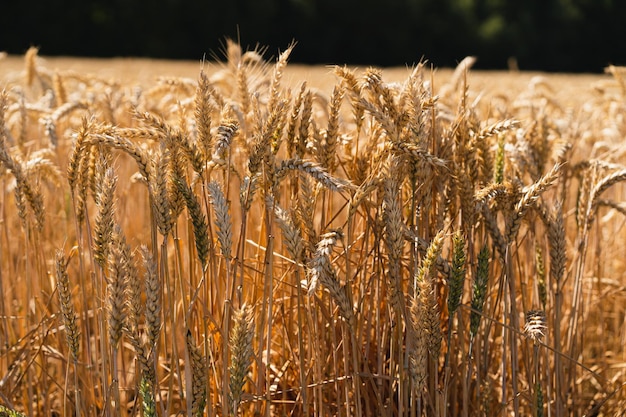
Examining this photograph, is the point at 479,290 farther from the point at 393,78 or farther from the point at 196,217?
the point at 393,78

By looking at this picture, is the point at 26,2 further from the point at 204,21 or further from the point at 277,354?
the point at 277,354

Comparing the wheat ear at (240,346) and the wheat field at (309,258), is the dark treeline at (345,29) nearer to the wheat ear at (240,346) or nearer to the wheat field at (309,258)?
the wheat field at (309,258)

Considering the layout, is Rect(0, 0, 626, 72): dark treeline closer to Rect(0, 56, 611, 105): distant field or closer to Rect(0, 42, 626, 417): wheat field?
Rect(0, 56, 611, 105): distant field

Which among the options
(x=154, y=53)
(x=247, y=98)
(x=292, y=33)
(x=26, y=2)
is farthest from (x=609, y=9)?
(x=247, y=98)

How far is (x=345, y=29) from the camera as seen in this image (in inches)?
1273

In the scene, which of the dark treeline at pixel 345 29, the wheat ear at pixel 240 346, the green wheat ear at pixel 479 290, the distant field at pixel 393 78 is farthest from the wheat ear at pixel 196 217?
the dark treeline at pixel 345 29

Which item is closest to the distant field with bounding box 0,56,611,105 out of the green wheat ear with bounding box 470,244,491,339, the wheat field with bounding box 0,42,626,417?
the wheat field with bounding box 0,42,626,417

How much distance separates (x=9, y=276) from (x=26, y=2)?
27715mm

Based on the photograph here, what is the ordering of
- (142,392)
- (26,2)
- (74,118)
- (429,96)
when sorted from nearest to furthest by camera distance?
(142,392)
(429,96)
(74,118)
(26,2)

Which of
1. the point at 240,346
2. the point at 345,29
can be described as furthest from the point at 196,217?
the point at 345,29

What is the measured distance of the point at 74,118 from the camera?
474 centimetres

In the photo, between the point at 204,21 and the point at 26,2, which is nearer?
the point at 26,2

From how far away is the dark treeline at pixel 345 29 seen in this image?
92.7 ft

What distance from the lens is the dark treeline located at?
28266 mm
